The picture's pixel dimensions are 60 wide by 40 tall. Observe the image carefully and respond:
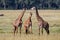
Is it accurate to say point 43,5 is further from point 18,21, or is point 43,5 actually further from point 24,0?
point 18,21

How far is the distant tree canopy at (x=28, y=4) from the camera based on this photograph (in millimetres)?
103381

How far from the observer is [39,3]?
Answer: 113125 mm

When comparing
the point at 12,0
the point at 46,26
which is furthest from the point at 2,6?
the point at 46,26

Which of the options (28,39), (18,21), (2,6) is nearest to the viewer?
(28,39)

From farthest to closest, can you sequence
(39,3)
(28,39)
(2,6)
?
(39,3), (2,6), (28,39)

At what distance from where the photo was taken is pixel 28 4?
4117 inches

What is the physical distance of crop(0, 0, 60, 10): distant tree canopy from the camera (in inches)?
4070

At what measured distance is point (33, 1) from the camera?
109 meters

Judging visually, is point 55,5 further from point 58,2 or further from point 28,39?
point 28,39

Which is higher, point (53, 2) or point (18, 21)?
point (18, 21)

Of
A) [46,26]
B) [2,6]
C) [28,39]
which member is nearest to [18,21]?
[46,26]

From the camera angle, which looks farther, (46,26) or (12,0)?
(12,0)

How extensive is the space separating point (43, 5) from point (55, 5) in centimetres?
450

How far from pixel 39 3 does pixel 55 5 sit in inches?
248
